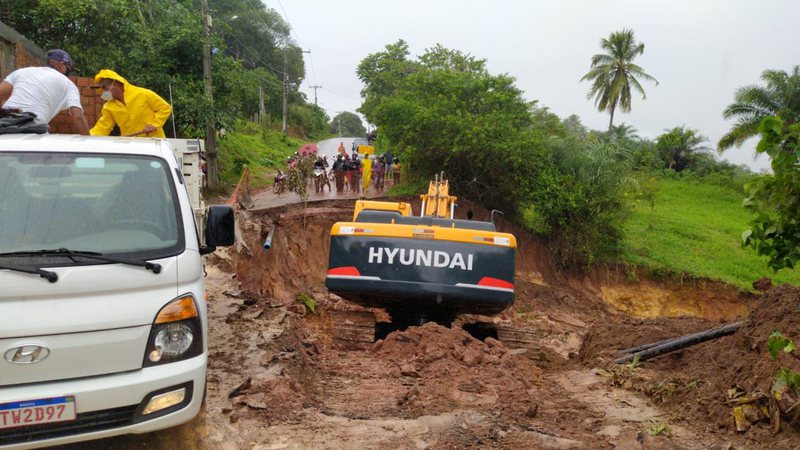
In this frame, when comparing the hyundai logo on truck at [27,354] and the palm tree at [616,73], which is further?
the palm tree at [616,73]

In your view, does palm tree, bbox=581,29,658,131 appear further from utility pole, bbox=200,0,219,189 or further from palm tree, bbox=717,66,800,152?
utility pole, bbox=200,0,219,189

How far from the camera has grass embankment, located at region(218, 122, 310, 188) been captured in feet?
76.7

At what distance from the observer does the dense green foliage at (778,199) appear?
391cm

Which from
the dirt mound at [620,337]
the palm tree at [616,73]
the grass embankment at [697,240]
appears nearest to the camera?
the dirt mound at [620,337]

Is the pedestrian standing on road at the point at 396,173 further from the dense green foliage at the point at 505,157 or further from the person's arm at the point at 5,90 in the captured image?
the person's arm at the point at 5,90

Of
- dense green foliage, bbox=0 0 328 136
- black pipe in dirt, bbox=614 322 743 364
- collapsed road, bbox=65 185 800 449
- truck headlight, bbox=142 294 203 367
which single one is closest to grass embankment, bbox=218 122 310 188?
dense green foliage, bbox=0 0 328 136

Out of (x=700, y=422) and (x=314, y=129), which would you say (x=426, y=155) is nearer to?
(x=700, y=422)

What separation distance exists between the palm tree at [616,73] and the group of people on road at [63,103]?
3847 centimetres

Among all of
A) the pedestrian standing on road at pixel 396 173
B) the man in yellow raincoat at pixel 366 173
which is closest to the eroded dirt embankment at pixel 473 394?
the man in yellow raincoat at pixel 366 173

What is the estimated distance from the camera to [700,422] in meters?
5.00

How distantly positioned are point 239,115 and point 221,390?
14.8 m

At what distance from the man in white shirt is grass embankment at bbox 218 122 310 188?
14138 mm

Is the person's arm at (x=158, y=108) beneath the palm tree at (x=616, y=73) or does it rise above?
beneath

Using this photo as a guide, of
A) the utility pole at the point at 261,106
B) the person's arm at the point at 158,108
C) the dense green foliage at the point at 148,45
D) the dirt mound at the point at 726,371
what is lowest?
the dirt mound at the point at 726,371
